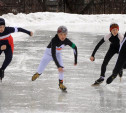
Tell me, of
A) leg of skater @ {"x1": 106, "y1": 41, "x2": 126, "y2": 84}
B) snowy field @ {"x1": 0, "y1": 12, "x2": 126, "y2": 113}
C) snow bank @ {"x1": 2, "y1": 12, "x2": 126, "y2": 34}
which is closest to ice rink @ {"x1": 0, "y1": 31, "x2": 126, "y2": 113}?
snowy field @ {"x1": 0, "y1": 12, "x2": 126, "y2": 113}

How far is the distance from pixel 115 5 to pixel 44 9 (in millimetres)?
5849

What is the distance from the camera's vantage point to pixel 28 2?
32594 millimetres

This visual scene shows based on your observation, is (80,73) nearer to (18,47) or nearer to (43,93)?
(43,93)

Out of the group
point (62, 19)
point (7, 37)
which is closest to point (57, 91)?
point (7, 37)

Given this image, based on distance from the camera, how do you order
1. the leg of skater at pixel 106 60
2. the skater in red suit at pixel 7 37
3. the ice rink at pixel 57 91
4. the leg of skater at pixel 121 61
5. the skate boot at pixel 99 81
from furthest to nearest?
the skate boot at pixel 99 81 < the leg of skater at pixel 106 60 < the skater in red suit at pixel 7 37 < the leg of skater at pixel 121 61 < the ice rink at pixel 57 91

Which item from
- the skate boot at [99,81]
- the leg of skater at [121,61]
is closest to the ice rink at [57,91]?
the skate boot at [99,81]

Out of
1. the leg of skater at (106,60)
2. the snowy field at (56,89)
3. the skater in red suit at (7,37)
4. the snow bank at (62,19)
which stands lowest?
the snow bank at (62,19)

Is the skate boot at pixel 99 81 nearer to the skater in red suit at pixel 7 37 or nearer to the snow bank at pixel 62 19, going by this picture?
the skater in red suit at pixel 7 37

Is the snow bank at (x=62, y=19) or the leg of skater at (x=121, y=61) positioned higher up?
the leg of skater at (x=121, y=61)

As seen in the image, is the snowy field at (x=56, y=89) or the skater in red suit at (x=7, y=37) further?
the skater in red suit at (x=7, y=37)

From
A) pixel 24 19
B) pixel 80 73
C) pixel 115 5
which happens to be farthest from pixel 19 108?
pixel 115 5

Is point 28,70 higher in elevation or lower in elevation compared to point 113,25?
lower

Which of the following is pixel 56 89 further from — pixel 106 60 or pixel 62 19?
pixel 62 19

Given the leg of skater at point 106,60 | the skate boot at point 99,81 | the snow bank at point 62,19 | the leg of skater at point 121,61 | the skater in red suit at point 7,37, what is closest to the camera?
the leg of skater at point 121,61
